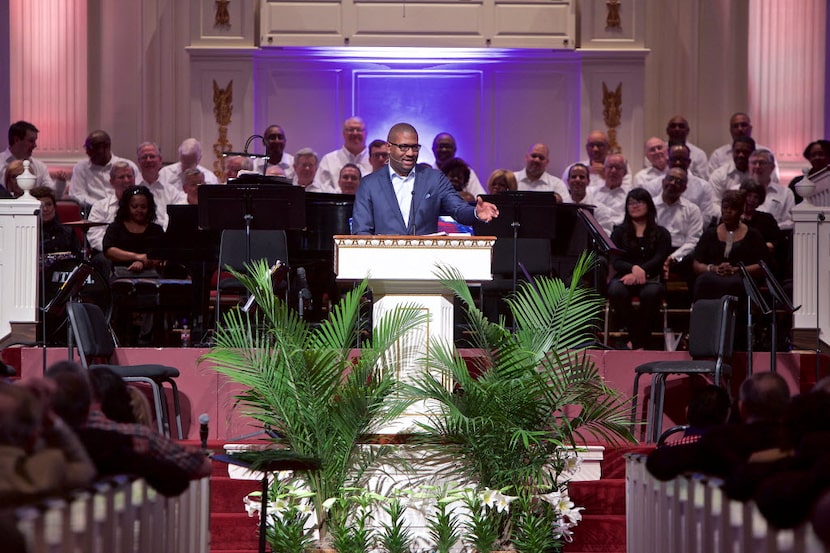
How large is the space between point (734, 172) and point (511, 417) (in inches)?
226

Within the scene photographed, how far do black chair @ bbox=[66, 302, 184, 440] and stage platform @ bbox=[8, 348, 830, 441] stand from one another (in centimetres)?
20

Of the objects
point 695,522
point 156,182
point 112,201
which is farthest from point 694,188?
point 695,522

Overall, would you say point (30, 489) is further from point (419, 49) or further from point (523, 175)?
point (419, 49)

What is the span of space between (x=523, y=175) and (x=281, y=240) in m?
3.12

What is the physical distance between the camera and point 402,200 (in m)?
7.62

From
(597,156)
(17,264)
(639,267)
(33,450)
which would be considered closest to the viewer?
(33,450)

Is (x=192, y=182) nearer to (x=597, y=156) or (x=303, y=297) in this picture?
(x=303, y=297)

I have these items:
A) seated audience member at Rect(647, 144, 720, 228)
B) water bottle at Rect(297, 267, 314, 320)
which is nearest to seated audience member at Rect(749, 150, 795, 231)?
seated audience member at Rect(647, 144, 720, 228)

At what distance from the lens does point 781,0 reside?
12.8 m

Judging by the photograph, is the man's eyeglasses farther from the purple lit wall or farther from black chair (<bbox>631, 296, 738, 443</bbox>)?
the purple lit wall

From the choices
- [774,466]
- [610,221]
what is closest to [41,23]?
[610,221]

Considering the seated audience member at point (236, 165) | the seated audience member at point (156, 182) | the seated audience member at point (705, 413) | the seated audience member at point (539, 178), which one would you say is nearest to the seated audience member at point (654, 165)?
the seated audience member at point (539, 178)

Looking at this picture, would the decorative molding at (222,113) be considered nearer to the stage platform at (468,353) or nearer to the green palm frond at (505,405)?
the stage platform at (468,353)

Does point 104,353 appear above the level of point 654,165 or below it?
below
